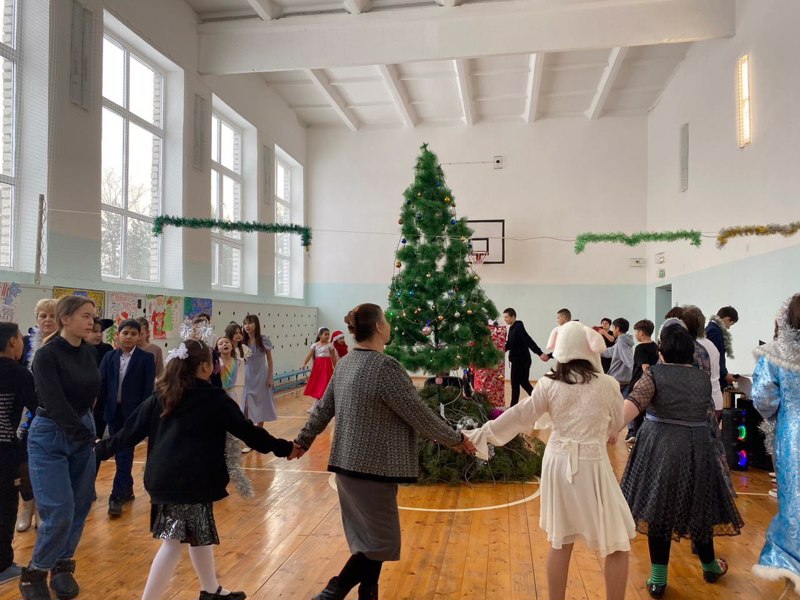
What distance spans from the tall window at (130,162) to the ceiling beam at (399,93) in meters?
4.20

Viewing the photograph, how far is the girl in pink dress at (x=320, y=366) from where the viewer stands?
8609mm

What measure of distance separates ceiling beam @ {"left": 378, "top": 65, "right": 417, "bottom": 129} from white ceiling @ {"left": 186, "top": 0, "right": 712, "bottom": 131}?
2 centimetres

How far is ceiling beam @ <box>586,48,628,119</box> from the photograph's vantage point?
10953 millimetres

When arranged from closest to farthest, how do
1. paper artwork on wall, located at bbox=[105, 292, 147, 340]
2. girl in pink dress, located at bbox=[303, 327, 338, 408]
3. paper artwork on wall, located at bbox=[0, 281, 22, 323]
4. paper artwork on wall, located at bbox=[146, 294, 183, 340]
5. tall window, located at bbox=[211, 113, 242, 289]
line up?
1. paper artwork on wall, located at bbox=[0, 281, 22, 323]
2. paper artwork on wall, located at bbox=[105, 292, 147, 340]
3. paper artwork on wall, located at bbox=[146, 294, 183, 340]
4. girl in pink dress, located at bbox=[303, 327, 338, 408]
5. tall window, located at bbox=[211, 113, 242, 289]

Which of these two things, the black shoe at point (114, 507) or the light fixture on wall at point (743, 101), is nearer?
the black shoe at point (114, 507)

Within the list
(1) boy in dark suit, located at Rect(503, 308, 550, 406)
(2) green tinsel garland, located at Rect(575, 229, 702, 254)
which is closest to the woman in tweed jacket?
(1) boy in dark suit, located at Rect(503, 308, 550, 406)

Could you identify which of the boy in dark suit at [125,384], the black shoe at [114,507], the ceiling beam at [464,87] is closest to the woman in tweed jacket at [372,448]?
the black shoe at [114,507]

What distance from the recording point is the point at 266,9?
9719 mm

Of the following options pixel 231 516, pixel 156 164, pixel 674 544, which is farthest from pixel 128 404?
pixel 156 164

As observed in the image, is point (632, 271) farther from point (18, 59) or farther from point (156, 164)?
point (18, 59)

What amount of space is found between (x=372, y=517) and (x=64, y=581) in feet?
5.59

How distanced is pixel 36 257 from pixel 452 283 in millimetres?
4435

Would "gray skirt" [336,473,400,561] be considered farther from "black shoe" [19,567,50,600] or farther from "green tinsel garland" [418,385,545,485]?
"green tinsel garland" [418,385,545,485]

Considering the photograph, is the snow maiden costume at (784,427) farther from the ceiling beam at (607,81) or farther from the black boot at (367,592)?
the ceiling beam at (607,81)
